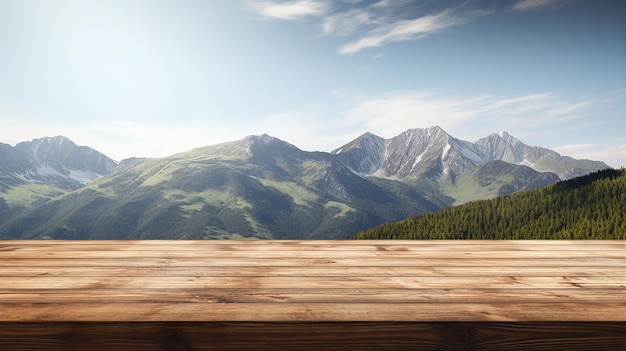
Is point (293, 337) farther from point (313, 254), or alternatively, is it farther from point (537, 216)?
point (537, 216)

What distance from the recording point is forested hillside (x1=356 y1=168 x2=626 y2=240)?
101875mm

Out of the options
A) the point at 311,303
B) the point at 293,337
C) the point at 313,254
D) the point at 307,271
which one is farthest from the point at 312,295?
the point at 313,254

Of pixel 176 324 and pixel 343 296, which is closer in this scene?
pixel 176 324

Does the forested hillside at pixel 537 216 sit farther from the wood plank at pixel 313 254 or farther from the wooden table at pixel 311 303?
the wooden table at pixel 311 303

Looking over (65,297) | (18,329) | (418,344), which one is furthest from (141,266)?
(418,344)

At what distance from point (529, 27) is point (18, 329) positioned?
4694cm

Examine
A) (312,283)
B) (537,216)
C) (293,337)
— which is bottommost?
(537,216)

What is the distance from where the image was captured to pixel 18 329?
192 centimetres

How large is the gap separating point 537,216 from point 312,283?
129 meters

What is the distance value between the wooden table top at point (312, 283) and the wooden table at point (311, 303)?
0.03 feet

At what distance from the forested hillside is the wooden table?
96818 millimetres

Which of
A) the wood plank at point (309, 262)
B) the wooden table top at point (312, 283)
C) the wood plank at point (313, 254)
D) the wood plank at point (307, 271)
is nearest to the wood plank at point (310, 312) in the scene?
the wooden table top at point (312, 283)

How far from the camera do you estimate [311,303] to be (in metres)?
2.16

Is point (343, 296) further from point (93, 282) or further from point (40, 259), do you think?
point (40, 259)
